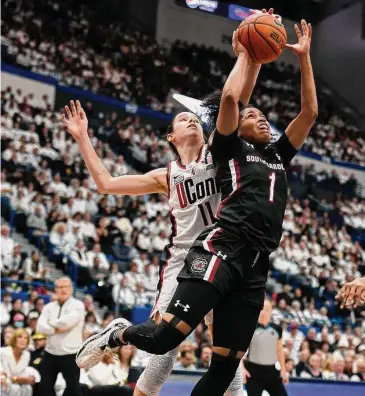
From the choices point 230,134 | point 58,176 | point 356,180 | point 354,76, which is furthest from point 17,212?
point 354,76

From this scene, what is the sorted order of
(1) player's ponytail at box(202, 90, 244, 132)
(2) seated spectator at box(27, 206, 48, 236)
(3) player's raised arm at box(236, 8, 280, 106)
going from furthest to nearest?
(2) seated spectator at box(27, 206, 48, 236), (1) player's ponytail at box(202, 90, 244, 132), (3) player's raised arm at box(236, 8, 280, 106)

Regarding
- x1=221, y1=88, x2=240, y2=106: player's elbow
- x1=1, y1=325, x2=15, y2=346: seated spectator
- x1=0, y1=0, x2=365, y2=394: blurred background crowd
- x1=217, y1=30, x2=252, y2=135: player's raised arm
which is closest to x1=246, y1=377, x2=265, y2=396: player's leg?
x1=0, y1=0, x2=365, y2=394: blurred background crowd

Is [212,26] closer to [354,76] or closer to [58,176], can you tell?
[354,76]

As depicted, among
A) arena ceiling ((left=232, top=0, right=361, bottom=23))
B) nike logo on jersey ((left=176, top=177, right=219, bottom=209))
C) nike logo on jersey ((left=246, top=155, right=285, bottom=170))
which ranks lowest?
nike logo on jersey ((left=176, top=177, right=219, bottom=209))

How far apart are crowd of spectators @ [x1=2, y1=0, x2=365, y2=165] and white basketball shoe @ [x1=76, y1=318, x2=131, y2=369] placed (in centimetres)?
1532

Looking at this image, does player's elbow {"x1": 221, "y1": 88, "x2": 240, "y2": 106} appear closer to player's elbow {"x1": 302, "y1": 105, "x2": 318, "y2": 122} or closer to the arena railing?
player's elbow {"x1": 302, "y1": 105, "x2": 318, "y2": 122}

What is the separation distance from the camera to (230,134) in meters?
3.89

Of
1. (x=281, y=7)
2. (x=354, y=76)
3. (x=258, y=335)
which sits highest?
(x=281, y=7)

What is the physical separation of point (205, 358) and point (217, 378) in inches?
265

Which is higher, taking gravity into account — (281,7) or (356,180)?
(281,7)

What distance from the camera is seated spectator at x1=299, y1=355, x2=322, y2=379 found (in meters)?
11.9

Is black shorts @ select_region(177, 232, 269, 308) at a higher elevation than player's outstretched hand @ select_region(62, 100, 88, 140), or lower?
lower

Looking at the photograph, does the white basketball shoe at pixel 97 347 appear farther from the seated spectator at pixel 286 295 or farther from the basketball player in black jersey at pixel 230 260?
the seated spectator at pixel 286 295

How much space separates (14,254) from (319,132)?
17.7m
